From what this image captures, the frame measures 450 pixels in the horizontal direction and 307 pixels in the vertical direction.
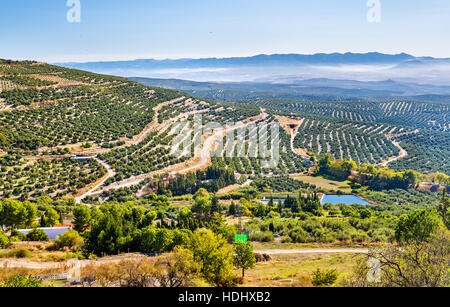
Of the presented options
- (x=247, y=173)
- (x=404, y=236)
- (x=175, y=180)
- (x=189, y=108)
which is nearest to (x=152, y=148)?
(x=175, y=180)

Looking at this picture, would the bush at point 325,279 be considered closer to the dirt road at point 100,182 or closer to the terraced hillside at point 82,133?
the dirt road at point 100,182

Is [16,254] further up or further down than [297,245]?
further up

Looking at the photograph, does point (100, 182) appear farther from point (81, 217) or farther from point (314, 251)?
point (314, 251)

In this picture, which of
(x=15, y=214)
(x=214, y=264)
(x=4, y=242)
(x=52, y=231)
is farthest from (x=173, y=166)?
(x=214, y=264)

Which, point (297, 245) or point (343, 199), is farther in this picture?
point (343, 199)

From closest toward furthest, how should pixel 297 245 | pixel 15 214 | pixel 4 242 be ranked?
pixel 4 242 < pixel 15 214 < pixel 297 245

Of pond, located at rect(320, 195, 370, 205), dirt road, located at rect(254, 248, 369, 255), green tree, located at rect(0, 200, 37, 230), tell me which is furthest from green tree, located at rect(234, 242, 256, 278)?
pond, located at rect(320, 195, 370, 205)
